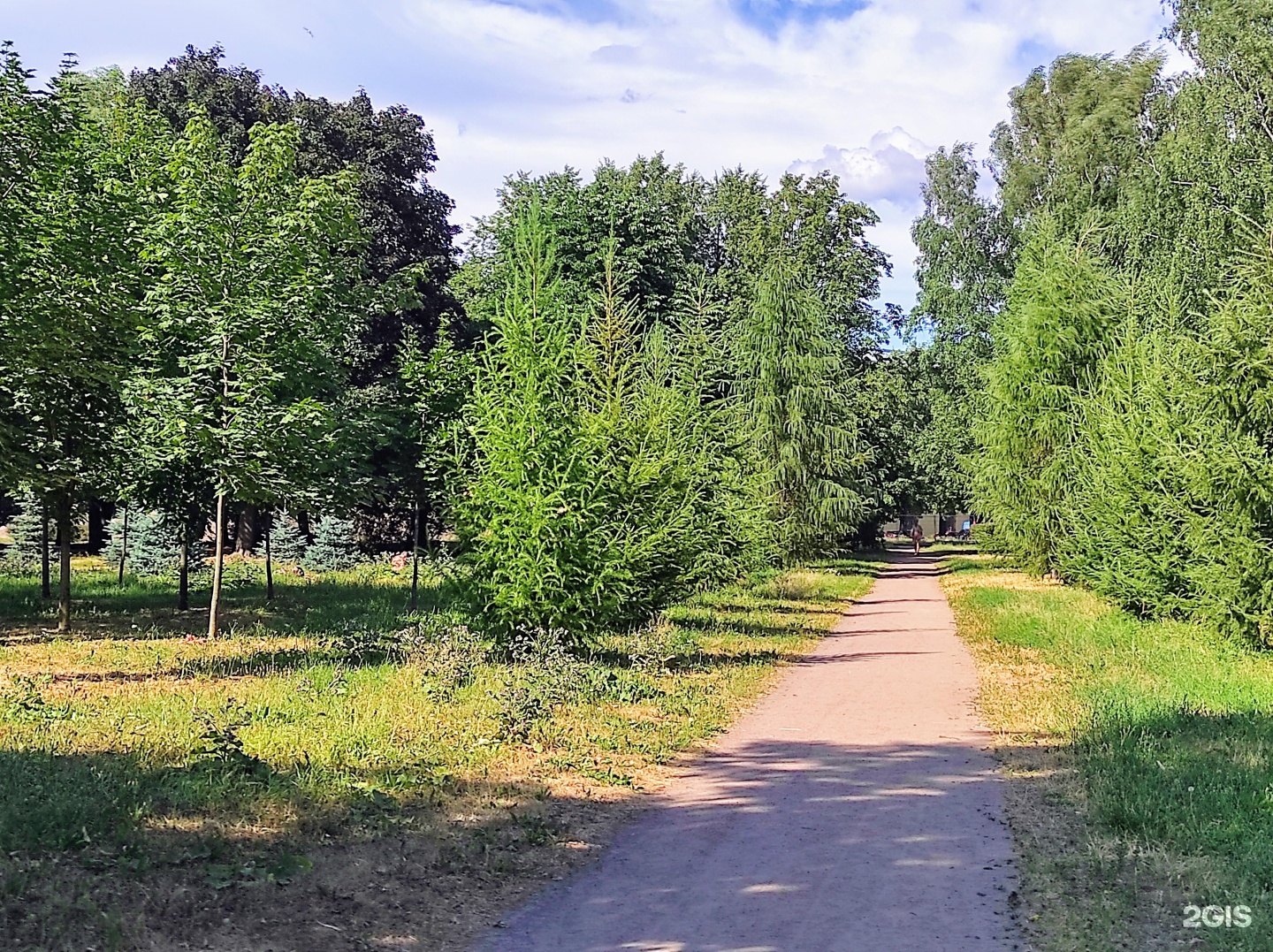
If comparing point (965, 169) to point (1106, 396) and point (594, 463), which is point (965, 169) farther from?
point (594, 463)

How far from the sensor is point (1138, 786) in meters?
8.38

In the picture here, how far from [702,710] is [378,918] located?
6.85 metres

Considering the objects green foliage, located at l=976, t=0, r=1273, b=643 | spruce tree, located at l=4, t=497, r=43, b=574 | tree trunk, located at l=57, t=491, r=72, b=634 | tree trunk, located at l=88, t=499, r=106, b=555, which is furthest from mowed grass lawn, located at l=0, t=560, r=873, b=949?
tree trunk, located at l=88, t=499, r=106, b=555

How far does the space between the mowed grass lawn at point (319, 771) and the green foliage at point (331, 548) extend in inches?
695

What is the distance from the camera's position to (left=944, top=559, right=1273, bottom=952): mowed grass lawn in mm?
6012

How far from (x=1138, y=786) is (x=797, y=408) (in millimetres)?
26860

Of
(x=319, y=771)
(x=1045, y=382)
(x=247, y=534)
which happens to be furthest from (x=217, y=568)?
(x=1045, y=382)

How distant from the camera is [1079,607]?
24391mm

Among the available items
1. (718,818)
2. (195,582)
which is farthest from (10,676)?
(195,582)

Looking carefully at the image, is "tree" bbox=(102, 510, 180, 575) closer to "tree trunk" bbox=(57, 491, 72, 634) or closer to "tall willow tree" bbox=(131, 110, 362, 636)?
"tree trunk" bbox=(57, 491, 72, 634)

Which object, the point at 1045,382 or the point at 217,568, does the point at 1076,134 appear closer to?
the point at 1045,382

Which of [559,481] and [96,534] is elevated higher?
[559,481]

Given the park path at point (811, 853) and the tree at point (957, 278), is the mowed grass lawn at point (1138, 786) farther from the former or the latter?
the tree at point (957, 278)

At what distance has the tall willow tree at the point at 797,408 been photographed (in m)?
34.9
